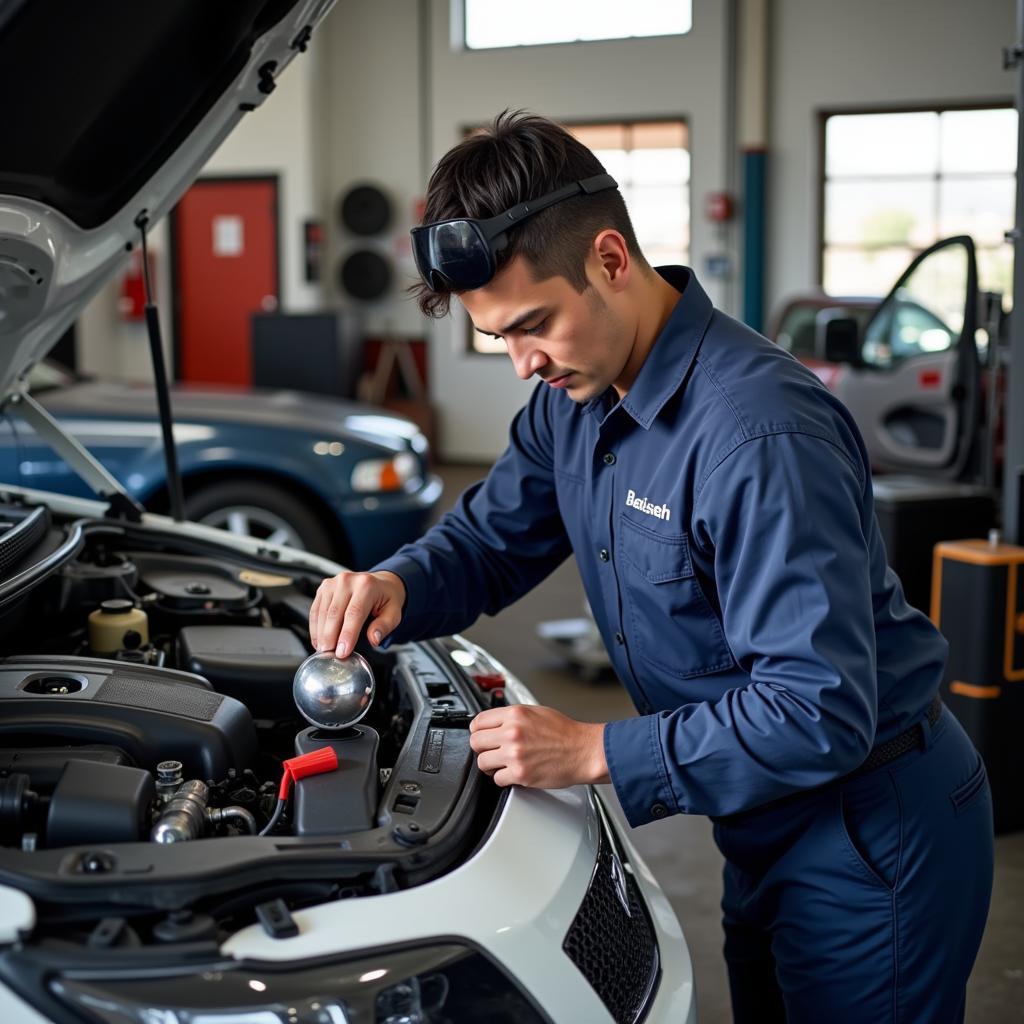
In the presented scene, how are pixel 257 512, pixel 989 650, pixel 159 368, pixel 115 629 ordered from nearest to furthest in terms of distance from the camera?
pixel 115 629
pixel 159 368
pixel 989 650
pixel 257 512

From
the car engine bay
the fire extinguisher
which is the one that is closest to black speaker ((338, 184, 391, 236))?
Answer: the fire extinguisher

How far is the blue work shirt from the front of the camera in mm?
1261

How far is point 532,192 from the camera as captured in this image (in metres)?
1.38

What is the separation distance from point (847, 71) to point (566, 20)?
2359 mm

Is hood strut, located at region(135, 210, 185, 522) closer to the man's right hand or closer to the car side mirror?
the man's right hand

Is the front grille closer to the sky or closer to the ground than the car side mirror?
closer to the ground

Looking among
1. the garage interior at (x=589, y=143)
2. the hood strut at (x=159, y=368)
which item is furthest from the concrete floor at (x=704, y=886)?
the garage interior at (x=589, y=143)

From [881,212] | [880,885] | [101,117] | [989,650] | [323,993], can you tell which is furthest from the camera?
[881,212]

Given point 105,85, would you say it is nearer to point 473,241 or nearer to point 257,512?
point 473,241

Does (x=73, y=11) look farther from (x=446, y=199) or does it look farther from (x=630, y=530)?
(x=630, y=530)

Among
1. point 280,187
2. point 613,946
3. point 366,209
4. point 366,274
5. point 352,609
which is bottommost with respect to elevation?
point 613,946

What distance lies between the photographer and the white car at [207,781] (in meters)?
1.14

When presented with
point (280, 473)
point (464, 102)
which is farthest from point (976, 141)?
point (280, 473)

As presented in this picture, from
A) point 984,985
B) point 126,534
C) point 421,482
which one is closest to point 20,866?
point 126,534
